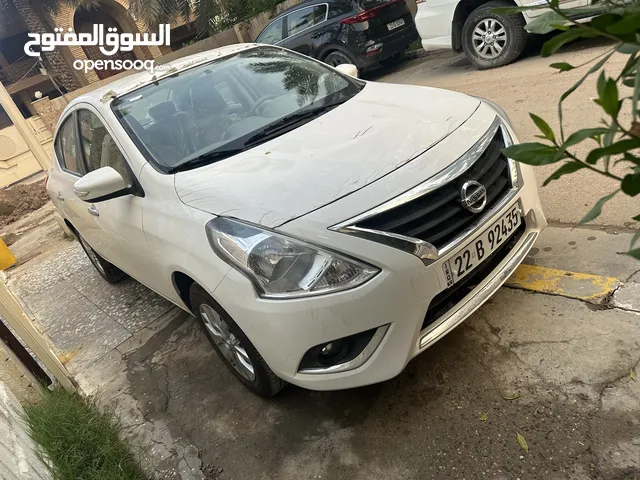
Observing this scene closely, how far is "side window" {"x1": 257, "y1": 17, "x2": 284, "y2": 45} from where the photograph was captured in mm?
9789

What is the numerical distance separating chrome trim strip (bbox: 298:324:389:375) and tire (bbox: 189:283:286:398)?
33cm

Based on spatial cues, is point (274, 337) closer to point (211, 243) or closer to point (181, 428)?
point (211, 243)

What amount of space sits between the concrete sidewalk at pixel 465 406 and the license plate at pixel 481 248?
517 mm

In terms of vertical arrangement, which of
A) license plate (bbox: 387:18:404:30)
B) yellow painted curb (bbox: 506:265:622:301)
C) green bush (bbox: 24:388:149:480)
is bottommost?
yellow painted curb (bbox: 506:265:622:301)

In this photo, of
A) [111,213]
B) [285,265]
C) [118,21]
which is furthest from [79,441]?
[118,21]

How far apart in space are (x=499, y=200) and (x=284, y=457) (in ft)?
5.09

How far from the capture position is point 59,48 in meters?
21.1

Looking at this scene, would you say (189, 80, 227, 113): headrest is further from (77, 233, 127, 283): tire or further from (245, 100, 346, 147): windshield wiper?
(77, 233, 127, 283): tire

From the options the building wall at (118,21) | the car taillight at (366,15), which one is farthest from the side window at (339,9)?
the building wall at (118,21)

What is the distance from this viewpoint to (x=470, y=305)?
87.0 inches

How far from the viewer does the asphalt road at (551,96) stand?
3.28 m

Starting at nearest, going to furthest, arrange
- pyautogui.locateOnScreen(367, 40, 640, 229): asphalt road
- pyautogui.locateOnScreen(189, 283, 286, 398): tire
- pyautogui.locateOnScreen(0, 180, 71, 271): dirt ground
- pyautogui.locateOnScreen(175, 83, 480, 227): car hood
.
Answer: pyautogui.locateOnScreen(175, 83, 480, 227): car hood
pyautogui.locateOnScreen(189, 283, 286, 398): tire
pyautogui.locateOnScreen(367, 40, 640, 229): asphalt road
pyautogui.locateOnScreen(0, 180, 71, 271): dirt ground

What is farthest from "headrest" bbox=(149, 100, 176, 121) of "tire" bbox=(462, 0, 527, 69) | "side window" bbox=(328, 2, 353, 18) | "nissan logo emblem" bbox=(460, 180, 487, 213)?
"side window" bbox=(328, 2, 353, 18)

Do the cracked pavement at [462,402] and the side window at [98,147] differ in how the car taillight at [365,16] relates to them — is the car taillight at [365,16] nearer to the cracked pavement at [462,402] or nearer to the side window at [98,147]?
the cracked pavement at [462,402]
